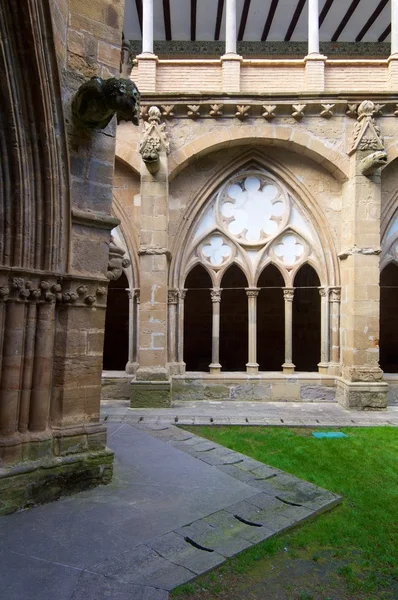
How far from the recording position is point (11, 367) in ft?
10.1

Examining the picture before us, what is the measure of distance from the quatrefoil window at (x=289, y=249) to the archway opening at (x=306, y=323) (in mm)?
3596

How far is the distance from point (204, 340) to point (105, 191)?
9379 millimetres

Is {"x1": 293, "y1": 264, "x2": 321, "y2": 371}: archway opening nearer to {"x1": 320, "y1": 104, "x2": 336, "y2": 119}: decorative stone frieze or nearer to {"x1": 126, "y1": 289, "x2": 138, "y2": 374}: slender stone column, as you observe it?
{"x1": 320, "y1": 104, "x2": 336, "y2": 119}: decorative stone frieze

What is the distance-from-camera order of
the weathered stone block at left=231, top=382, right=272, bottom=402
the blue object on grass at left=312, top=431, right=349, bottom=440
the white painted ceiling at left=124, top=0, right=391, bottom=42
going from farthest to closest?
the white painted ceiling at left=124, top=0, right=391, bottom=42
the weathered stone block at left=231, top=382, right=272, bottom=402
the blue object on grass at left=312, top=431, right=349, bottom=440

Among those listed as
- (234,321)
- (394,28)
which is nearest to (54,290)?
(394,28)

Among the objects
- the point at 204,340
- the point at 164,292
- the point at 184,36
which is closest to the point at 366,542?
the point at 164,292

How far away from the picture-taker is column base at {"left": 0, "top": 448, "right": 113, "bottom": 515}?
295 centimetres

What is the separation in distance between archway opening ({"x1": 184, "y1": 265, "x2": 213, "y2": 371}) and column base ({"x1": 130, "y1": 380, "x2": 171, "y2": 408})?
5.33 m

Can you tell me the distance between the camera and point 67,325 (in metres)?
3.35

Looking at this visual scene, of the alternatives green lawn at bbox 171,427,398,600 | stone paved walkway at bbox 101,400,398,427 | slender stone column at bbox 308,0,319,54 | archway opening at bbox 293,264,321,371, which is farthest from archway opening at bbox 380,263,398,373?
green lawn at bbox 171,427,398,600

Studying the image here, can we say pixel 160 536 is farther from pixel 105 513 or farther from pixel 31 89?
pixel 31 89

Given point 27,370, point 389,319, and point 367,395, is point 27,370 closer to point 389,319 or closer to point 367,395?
point 367,395

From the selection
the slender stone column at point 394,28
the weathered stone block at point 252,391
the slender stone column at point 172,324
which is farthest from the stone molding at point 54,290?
the slender stone column at point 394,28

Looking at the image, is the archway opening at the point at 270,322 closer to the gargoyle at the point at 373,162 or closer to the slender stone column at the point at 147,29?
the gargoyle at the point at 373,162
